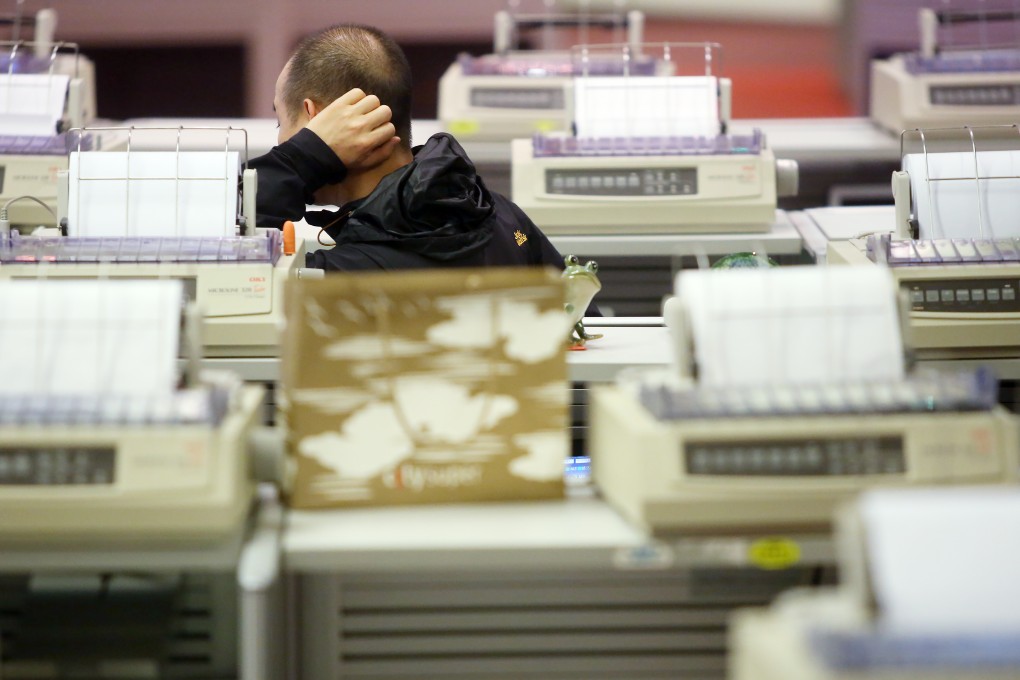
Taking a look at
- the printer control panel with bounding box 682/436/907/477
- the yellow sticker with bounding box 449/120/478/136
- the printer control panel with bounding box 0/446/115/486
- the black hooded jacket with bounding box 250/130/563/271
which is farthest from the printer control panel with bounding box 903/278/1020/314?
the yellow sticker with bounding box 449/120/478/136

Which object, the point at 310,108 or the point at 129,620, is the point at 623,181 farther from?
the point at 129,620

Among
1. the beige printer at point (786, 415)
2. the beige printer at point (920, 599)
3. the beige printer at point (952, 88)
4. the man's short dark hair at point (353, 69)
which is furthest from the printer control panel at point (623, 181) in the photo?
the beige printer at point (920, 599)

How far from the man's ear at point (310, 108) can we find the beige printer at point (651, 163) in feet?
2.18

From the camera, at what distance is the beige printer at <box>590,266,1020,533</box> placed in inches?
59.6

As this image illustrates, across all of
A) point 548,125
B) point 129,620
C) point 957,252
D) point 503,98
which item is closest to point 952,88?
point 548,125

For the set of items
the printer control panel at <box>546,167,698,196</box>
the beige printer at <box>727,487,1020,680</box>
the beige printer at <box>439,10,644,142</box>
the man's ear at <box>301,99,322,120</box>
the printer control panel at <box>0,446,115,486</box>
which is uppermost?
the beige printer at <box>439,10,644,142</box>

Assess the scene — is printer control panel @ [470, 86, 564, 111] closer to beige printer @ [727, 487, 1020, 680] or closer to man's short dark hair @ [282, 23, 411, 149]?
man's short dark hair @ [282, 23, 411, 149]

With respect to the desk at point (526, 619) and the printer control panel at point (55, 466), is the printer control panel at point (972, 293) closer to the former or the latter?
the desk at point (526, 619)

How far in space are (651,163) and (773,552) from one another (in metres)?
2.08

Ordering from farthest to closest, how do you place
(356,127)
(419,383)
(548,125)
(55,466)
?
(548,125) → (356,127) → (419,383) → (55,466)

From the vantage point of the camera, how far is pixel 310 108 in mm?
3012

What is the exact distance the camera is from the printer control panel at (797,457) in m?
1.51

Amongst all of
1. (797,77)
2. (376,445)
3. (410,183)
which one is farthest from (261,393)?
(797,77)

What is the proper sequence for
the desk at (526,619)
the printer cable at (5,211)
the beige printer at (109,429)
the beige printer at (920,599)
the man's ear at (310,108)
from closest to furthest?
the beige printer at (920,599) < the beige printer at (109,429) < the desk at (526,619) < the printer cable at (5,211) < the man's ear at (310,108)
